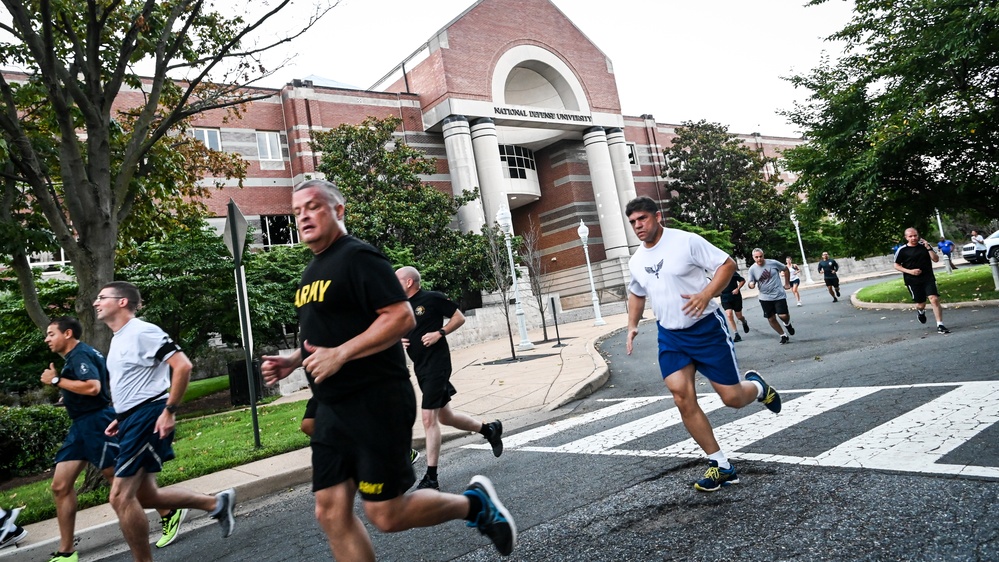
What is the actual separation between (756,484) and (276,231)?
27035 millimetres

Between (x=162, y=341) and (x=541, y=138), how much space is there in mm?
32322

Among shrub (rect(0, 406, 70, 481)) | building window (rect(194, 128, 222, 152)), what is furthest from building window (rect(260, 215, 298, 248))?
shrub (rect(0, 406, 70, 481))

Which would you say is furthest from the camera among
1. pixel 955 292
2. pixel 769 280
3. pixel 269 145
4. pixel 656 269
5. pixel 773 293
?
pixel 269 145

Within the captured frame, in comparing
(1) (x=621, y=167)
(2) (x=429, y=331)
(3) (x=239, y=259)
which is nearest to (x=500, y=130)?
(1) (x=621, y=167)

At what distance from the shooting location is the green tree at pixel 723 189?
3891cm

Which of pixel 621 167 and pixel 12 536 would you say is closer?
pixel 12 536

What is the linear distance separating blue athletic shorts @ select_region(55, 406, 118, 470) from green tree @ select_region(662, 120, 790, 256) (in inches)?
1490

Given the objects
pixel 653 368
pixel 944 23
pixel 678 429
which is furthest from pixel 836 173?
pixel 678 429

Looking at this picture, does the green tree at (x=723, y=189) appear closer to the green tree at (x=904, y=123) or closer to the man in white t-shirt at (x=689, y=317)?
the green tree at (x=904, y=123)

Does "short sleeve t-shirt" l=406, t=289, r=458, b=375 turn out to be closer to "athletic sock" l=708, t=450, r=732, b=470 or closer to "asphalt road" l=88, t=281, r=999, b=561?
"asphalt road" l=88, t=281, r=999, b=561

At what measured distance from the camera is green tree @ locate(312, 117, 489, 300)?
2327cm

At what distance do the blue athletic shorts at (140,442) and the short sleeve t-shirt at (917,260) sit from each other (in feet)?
37.1

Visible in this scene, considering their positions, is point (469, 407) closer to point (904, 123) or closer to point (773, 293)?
point (773, 293)

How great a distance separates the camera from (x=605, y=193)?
110ft
